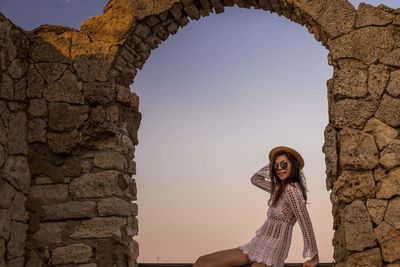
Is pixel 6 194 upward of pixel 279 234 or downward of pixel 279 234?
upward

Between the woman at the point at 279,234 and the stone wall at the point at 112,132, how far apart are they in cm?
105

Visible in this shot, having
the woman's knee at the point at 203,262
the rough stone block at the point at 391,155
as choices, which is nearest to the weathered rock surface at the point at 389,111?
the rough stone block at the point at 391,155

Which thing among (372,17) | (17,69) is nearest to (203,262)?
(17,69)

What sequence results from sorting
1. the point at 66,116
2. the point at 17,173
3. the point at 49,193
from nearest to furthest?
the point at 17,173, the point at 49,193, the point at 66,116

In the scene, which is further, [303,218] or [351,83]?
[351,83]

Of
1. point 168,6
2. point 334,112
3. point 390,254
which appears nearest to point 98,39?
point 168,6

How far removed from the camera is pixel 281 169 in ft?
14.2

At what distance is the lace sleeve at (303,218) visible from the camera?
4.08 metres

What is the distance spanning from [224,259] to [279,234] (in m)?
0.43

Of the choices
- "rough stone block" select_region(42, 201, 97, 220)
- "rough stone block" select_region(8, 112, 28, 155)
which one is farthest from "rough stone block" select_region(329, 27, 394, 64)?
"rough stone block" select_region(8, 112, 28, 155)

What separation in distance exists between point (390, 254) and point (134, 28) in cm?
319

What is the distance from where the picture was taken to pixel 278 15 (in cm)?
604

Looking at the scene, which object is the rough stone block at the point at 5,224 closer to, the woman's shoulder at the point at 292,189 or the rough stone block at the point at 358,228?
the woman's shoulder at the point at 292,189

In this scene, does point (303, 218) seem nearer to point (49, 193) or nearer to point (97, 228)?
point (97, 228)
